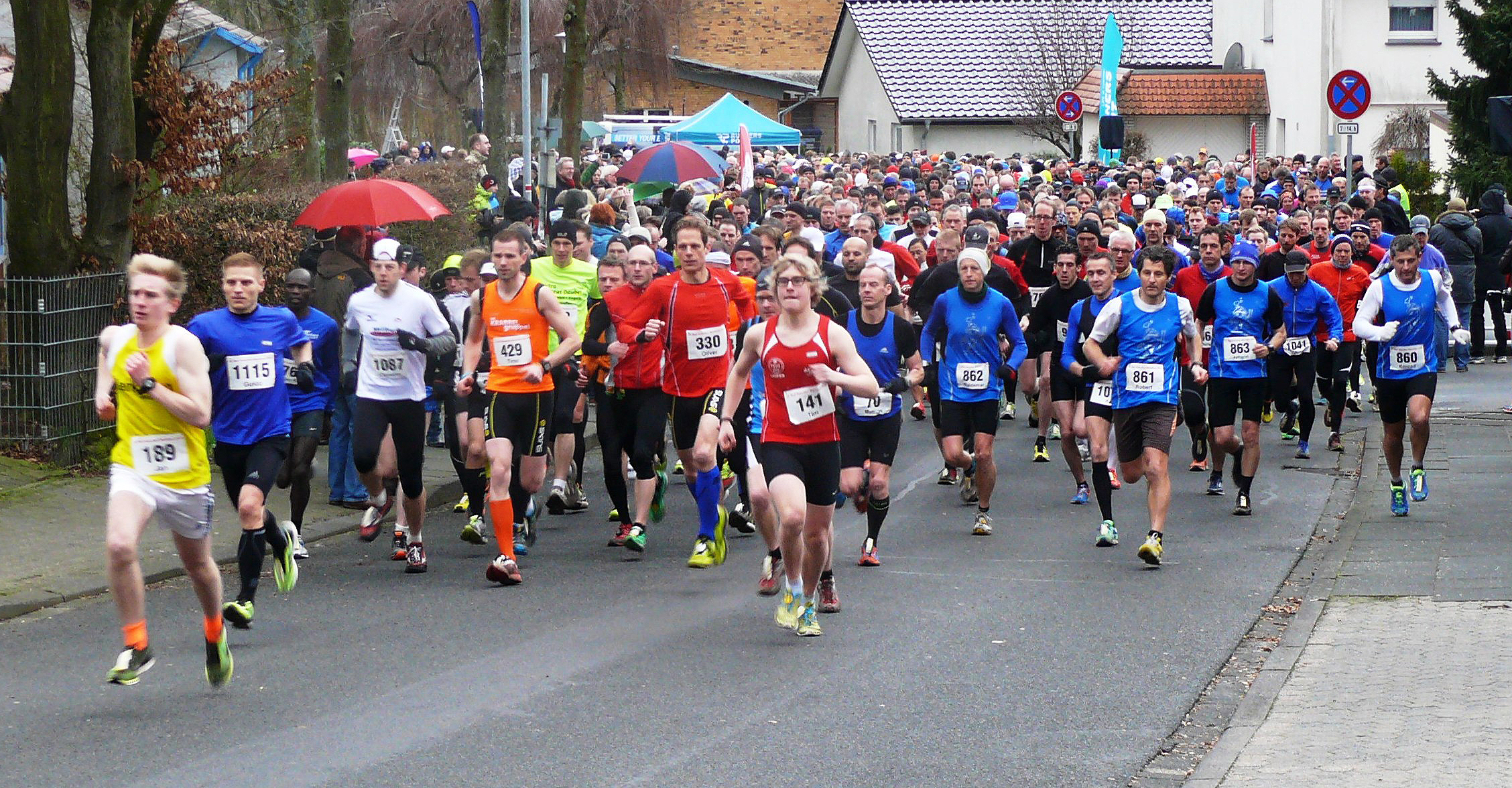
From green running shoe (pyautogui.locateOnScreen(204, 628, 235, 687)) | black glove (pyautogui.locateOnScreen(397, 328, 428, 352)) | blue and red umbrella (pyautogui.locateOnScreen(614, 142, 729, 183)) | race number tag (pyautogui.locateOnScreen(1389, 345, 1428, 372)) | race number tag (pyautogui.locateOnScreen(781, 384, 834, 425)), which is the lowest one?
green running shoe (pyautogui.locateOnScreen(204, 628, 235, 687))

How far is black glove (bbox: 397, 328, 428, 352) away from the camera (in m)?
10.4

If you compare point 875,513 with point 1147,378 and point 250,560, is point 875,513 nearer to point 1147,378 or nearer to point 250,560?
point 1147,378

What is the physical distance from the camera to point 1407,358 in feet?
41.6

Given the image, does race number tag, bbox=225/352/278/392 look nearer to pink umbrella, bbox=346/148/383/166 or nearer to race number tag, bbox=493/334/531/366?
race number tag, bbox=493/334/531/366

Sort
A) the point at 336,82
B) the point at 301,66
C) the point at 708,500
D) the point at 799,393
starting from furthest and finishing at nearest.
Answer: the point at 336,82, the point at 301,66, the point at 708,500, the point at 799,393

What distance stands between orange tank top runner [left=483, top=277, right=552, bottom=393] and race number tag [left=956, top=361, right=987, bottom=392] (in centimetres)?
278

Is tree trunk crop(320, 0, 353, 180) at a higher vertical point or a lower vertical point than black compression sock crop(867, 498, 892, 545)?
higher

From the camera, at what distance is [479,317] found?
10547mm

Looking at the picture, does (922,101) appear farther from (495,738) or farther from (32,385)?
(495,738)

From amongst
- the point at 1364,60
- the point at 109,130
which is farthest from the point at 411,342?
the point at 1364,60

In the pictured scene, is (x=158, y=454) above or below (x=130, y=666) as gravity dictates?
above

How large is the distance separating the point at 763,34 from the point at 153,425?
84705 mm

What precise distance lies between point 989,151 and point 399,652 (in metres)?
52.4

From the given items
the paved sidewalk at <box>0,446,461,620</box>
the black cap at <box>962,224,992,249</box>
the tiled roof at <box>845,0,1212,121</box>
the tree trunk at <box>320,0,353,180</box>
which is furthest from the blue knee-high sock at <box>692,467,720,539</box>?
the tiled roof at <box>845,0,1212,121</box>
